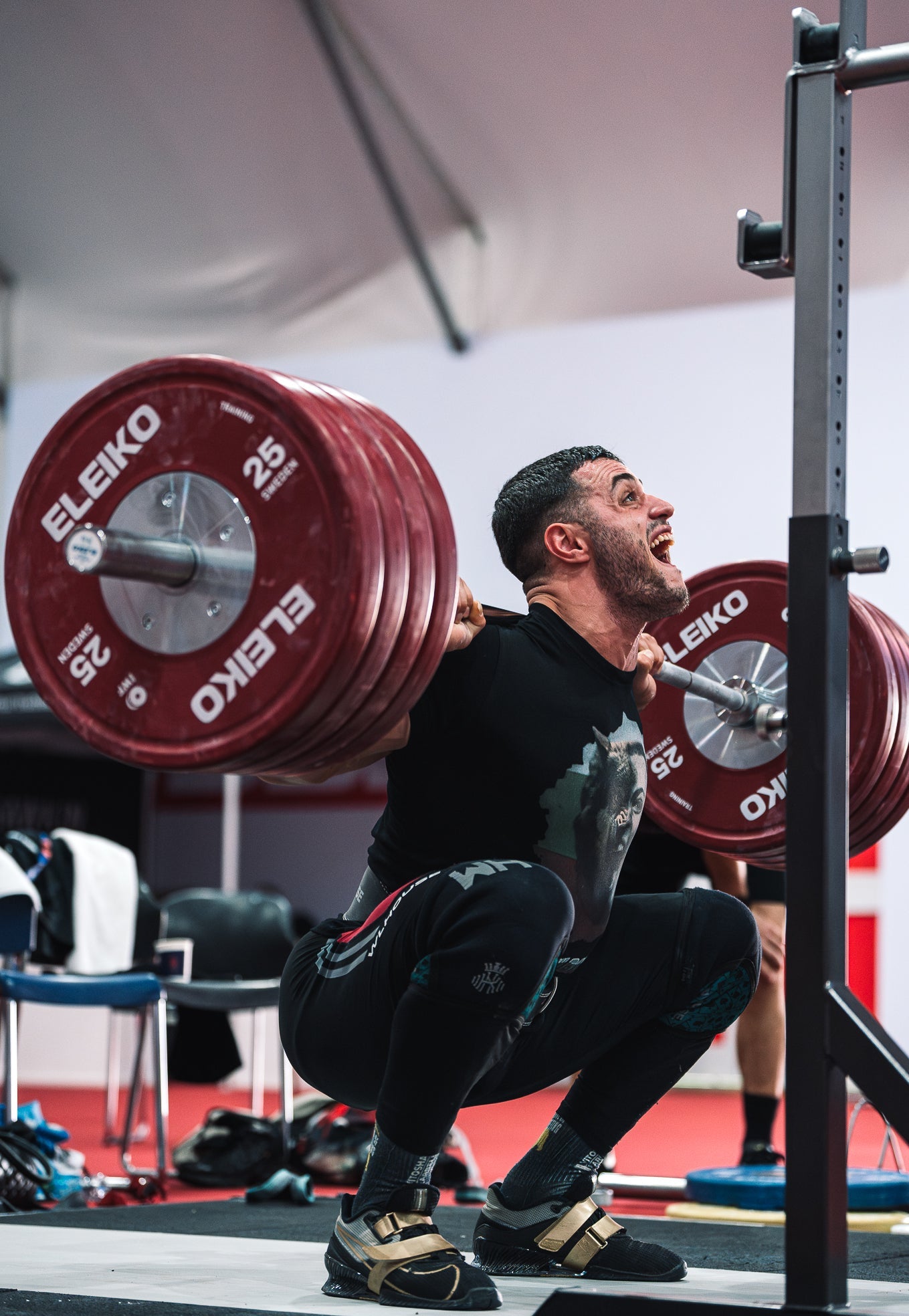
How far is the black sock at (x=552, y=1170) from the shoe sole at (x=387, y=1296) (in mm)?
290

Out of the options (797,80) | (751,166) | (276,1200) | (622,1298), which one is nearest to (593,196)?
(751,166)

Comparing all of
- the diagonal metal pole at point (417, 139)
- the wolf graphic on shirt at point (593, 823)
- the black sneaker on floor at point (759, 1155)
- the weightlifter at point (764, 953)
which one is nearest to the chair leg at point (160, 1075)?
the weightlifter at point (764, 953)

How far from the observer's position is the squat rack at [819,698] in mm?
1489

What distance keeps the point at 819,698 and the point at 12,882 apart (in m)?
2.98

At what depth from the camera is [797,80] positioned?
169 cm

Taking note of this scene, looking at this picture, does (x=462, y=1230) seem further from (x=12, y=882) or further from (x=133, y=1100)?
(x=133, y=1100)

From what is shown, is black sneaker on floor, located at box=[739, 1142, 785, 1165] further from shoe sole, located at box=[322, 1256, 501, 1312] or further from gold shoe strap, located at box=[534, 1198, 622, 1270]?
shoe sole, located at box=[322, 1256, 501, 1312]

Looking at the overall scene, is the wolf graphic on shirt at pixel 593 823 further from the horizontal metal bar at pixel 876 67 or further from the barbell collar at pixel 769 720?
the horizontal metal bar at pixel 876 67

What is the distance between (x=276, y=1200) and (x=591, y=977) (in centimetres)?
150

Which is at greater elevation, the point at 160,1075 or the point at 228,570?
the point at 228,570

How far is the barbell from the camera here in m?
1.56

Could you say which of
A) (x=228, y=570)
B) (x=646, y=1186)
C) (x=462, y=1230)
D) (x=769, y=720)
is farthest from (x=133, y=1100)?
(x=228, y=570)

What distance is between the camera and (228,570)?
1.63m

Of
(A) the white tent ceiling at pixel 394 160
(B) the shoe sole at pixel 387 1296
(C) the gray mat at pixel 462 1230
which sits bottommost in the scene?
(C) the gray mat at pixel 462 1230
